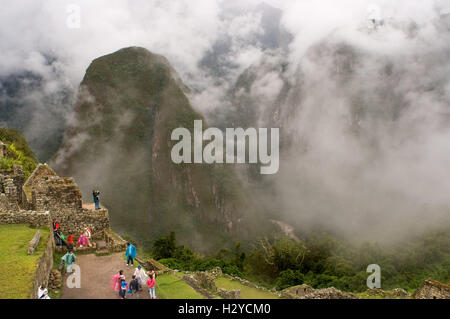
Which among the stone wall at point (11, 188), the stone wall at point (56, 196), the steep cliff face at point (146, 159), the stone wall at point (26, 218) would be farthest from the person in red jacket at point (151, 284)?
the steep cliff face at point (146, 159)

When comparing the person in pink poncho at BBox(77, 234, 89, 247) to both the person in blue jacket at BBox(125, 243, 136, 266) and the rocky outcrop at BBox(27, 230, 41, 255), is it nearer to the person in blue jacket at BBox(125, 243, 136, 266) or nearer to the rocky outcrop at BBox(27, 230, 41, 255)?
the rocky outcrop at BBox(27, 230, 41, 255)

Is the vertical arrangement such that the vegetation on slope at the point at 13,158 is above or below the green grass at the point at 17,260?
above

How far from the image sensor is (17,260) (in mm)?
11359

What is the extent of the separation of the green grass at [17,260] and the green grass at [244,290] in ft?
35.2

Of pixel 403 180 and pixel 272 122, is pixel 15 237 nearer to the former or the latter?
pixel 403 180

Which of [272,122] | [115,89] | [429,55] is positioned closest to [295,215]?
[272,122]

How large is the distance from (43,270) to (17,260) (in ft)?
2.76

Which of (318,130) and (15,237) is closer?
(15,237)

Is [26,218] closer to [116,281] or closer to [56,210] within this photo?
[56,210]

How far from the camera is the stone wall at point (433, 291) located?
18.0 metres

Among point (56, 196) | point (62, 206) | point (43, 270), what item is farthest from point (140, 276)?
point (56, 196)

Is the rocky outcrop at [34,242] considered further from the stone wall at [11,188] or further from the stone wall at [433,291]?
the stone wall at [433,291]

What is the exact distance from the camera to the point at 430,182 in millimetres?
122375
